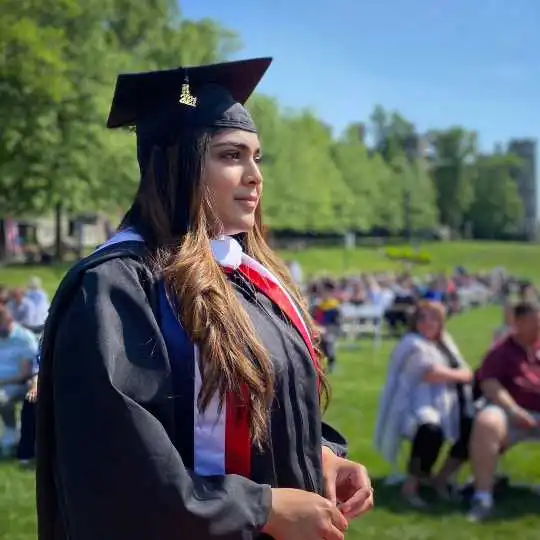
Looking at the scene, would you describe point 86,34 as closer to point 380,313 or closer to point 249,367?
point 380,313

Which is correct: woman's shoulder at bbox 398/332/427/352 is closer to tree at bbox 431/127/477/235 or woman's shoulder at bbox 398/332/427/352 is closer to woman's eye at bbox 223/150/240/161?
woman's eye at bbox 223/150/240/161

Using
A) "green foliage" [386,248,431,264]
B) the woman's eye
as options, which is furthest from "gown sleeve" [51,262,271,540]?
"green foliage" [386,248,431,264]

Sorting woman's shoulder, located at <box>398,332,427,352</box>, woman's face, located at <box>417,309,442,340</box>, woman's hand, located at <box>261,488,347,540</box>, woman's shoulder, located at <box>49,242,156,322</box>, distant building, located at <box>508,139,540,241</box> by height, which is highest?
distant building, located at <box>508,139,540,241</box>

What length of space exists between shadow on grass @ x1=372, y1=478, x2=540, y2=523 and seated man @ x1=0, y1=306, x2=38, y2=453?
342 cm

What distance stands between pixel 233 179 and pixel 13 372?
20.4 ft

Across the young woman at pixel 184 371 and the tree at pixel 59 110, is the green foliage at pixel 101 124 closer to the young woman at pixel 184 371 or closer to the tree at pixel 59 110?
the tree at pixel 59 110

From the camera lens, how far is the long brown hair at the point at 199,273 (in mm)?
1704

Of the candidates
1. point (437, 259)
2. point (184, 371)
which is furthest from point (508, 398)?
point (437, 259)

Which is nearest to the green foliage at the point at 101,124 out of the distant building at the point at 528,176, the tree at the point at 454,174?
the tree at the point at 454,174

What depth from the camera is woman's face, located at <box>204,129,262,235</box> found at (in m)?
1.91

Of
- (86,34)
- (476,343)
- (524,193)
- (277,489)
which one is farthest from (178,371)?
(524,193)

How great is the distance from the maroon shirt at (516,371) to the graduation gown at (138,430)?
172 inches

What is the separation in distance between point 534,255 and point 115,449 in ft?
212

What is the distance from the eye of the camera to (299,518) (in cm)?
167
